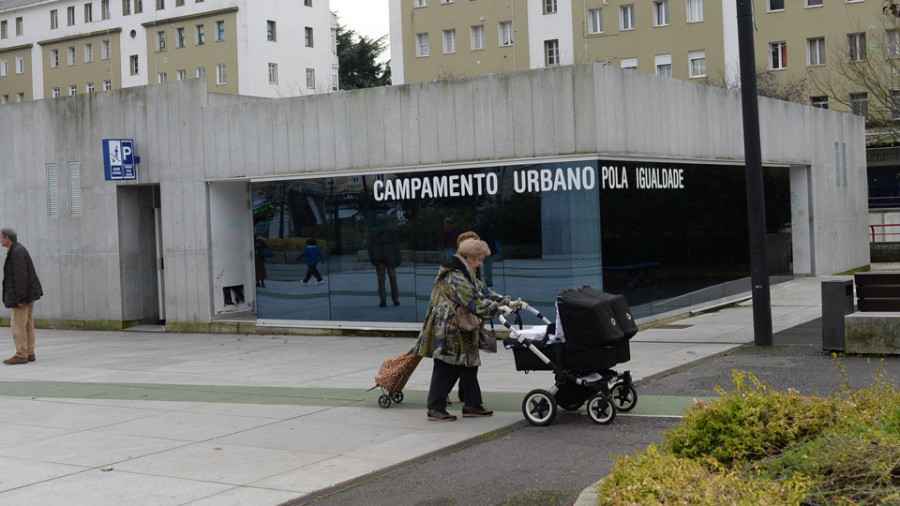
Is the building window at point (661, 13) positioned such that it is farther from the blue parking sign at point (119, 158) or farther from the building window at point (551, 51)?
the blue parking sign at point (119, 158)

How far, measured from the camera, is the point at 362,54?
73.8m

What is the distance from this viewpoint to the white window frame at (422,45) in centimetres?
6556

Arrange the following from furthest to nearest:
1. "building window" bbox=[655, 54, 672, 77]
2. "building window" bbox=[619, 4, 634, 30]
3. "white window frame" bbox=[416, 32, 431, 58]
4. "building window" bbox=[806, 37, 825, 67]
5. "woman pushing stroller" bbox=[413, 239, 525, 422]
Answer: "white window frame" bbox=[416, 32, 431, 58] < "building window" bbox=[619, 4, 634, 30] < "building window" bbox=[655, 54, 672, 77] < "building window" bbox=[806, 37, 825, 67] < "woman pushing stroller" bbox=[413, 239, 525, 422]

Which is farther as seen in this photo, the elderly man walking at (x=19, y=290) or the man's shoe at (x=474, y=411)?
the elderly man walking at (x=19, y=290)

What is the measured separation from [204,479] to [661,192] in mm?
11064

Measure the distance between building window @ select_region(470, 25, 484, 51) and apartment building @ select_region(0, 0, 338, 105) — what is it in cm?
1388

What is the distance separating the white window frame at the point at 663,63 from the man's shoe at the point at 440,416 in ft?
168

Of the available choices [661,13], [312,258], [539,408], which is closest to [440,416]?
[539,408]

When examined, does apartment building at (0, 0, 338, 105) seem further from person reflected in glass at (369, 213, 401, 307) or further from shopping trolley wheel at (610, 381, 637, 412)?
shopping trolley wheel at (610, 381, 637, 412)

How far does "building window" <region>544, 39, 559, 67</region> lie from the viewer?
2395 inches

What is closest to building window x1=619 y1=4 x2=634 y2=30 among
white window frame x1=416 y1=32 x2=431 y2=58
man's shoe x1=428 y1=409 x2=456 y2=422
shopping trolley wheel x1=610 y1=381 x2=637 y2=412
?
white window frame x1=416 y1=32 x2=431 y2=58

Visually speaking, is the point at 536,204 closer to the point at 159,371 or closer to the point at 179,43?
the point at 159,371

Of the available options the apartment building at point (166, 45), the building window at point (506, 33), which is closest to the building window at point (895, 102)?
the building window at point (506, 33)

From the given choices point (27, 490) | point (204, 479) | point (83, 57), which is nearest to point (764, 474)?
point (204, 479)
